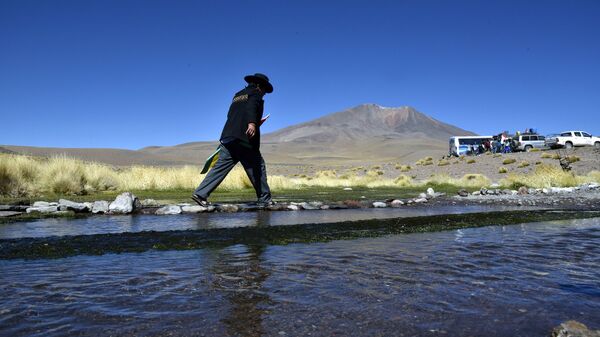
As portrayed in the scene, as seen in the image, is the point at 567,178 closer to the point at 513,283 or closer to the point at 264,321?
the point at 513,283

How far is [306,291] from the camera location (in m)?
2.89

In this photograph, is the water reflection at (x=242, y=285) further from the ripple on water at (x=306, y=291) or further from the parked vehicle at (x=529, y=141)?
the parked vehicle at (x=529, y=141)

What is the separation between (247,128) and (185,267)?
538 cm

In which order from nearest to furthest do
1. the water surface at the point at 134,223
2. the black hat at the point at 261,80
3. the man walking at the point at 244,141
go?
the water surface at the point at 134,223 < the man walking at the point at 244,141 < the black hat at the point at 261,80

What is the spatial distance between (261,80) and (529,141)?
50527mm

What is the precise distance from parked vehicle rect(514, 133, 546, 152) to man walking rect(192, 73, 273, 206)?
49315mm

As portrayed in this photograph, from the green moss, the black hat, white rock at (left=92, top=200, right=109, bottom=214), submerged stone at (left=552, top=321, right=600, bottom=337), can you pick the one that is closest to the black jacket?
the black hat

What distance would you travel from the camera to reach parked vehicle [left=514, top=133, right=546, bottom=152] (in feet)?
172

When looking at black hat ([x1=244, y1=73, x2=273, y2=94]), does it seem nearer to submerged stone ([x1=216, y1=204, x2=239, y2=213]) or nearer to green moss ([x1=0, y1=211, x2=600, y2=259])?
submerged stone ([x1=216, y1=204, x2=239, y2=213])

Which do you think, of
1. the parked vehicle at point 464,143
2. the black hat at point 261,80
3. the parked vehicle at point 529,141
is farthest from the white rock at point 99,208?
the parked vehicle at point 464,143

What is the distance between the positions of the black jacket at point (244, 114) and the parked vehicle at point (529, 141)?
162ft

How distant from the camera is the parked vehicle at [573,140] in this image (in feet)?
161

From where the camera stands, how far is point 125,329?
220cm

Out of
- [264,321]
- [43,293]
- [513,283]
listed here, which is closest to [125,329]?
[264,321]
